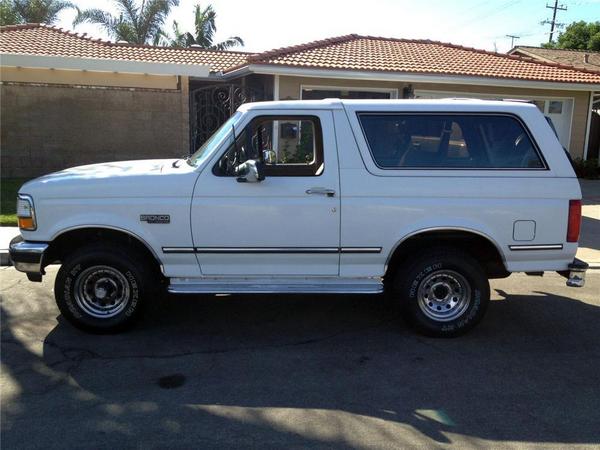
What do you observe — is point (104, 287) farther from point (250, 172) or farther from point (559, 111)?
point (559, 111)

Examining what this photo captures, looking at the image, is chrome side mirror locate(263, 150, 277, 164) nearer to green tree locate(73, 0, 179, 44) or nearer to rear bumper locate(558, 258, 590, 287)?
rear bumper locate(558, 258, 590, 287)

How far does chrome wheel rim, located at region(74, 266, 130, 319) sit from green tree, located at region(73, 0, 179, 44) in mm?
26268

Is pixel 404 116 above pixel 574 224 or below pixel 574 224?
above

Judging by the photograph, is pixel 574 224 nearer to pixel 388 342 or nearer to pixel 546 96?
pixel 388 342

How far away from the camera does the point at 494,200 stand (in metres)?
4.63

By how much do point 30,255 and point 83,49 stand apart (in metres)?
13.4

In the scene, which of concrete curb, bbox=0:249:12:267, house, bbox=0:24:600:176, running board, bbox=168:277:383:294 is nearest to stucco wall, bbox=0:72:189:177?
house, bbox=0:24:600:176

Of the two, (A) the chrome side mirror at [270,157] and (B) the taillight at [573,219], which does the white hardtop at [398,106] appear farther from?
(B) the taillight at [573,219]

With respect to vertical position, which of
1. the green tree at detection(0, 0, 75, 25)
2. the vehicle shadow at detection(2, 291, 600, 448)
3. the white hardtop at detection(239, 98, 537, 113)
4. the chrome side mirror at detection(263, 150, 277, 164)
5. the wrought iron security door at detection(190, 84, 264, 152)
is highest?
the green tree at detection(0, 0, 75, 25)

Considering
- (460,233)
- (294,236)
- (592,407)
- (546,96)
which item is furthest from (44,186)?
(546,96)

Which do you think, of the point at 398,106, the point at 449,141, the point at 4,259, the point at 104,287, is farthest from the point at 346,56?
the point at 104,287

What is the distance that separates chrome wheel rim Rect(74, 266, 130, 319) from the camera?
471cm

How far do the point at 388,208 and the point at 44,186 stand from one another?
9.76 feet

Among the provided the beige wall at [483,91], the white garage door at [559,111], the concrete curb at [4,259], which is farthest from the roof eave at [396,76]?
the concrete curb at [4,259]
